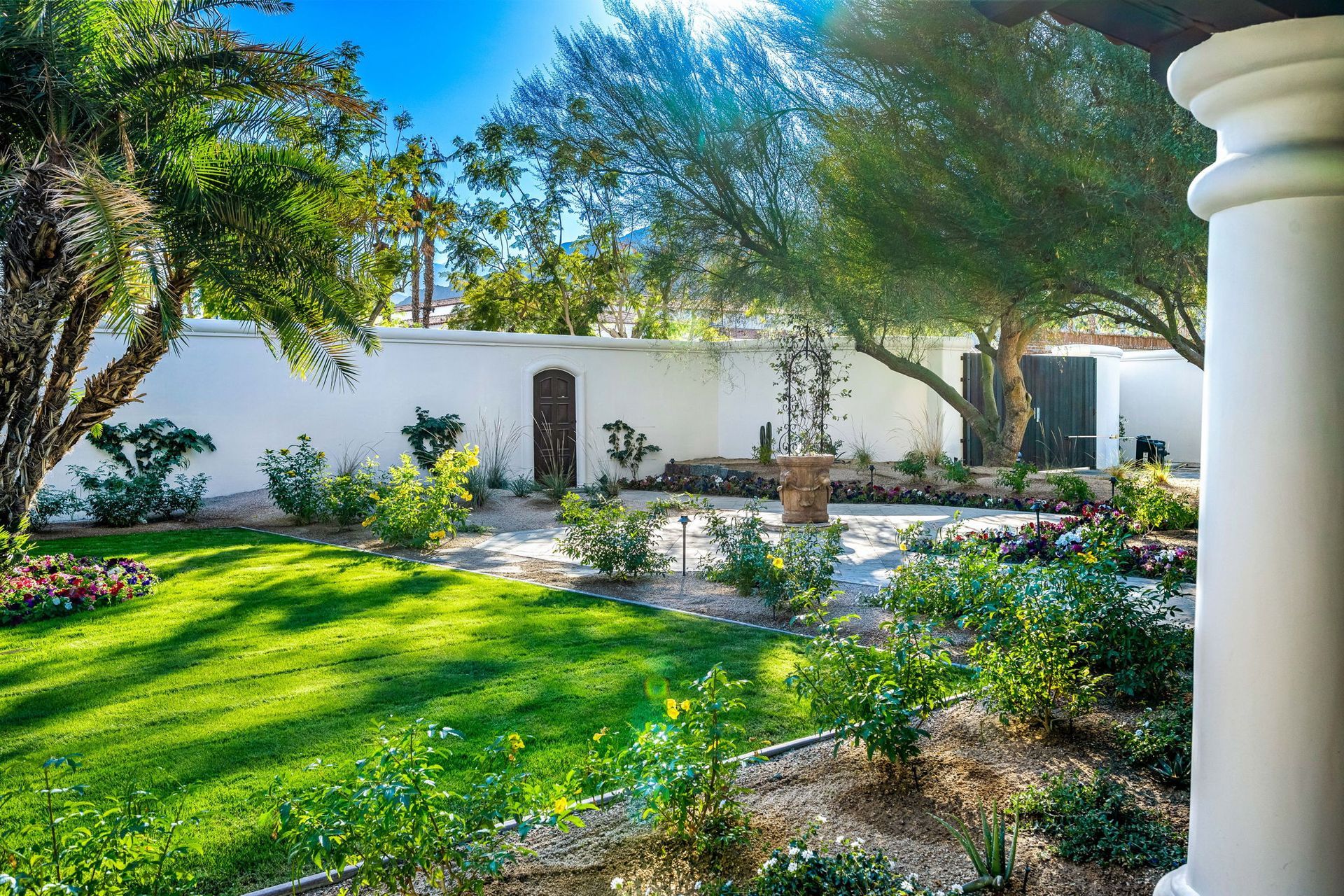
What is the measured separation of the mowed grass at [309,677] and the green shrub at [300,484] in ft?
9.79

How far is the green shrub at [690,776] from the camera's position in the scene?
279 centimetres

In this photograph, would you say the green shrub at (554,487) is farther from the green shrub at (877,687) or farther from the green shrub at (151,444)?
the green shrub at (877,687)

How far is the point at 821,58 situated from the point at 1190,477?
9981 millimetres

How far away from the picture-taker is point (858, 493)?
12727 mm

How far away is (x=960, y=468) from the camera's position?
1304 centimetres

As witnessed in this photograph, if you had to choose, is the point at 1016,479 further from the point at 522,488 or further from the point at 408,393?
the point at 408,393

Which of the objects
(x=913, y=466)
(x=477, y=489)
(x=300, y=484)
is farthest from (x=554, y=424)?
(x=913, y=466)

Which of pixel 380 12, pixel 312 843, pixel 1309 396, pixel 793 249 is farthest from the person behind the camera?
pixel 380 12

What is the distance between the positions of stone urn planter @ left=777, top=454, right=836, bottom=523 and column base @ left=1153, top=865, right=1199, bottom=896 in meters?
8.49

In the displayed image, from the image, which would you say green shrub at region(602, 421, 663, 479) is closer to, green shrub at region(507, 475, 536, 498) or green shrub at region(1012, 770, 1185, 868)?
green shrub at region(507, 475, 536, 498)

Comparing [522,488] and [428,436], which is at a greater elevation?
[428,436]

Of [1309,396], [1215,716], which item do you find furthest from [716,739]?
[1309,396]

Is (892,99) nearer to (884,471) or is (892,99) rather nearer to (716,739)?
(716,739)

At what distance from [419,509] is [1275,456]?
8.04 meters
